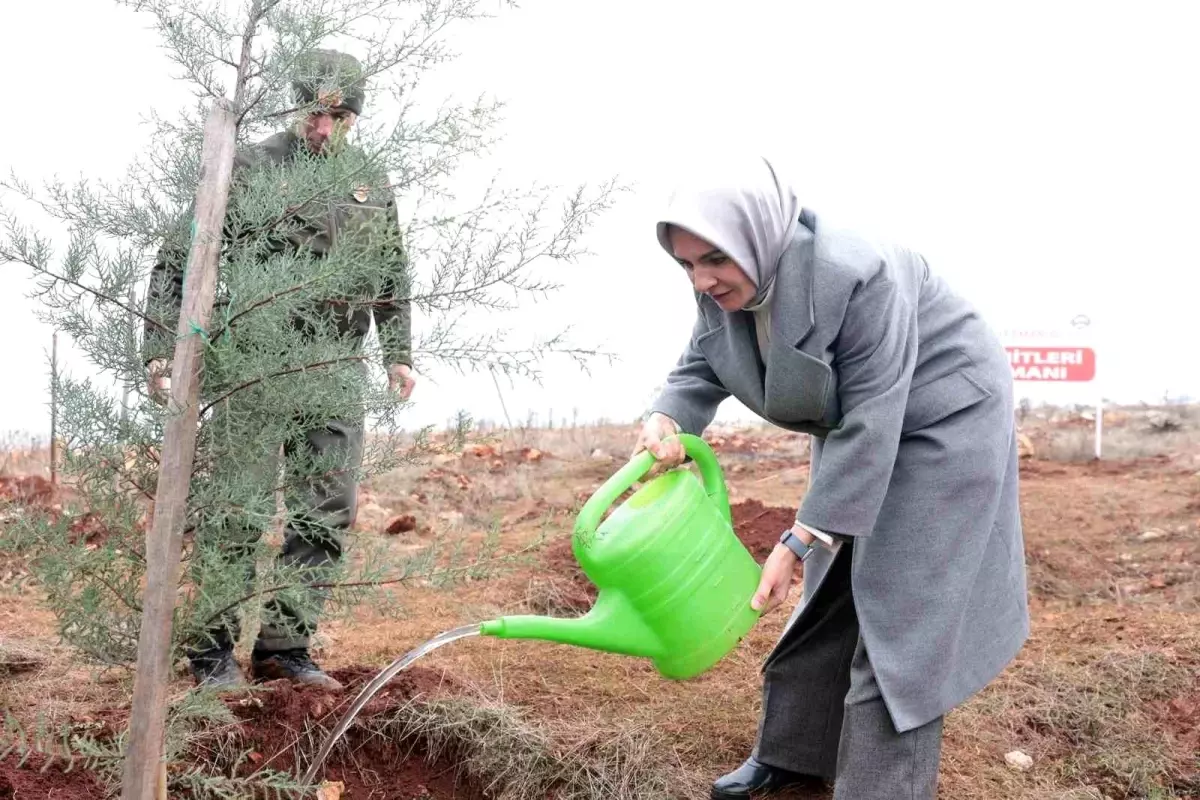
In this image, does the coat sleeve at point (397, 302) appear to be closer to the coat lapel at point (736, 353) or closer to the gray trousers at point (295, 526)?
the gray trousers at point (295, 526)

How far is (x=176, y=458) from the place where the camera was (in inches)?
108

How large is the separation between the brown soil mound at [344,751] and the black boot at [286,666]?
121 mm

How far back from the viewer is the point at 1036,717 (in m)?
4.47

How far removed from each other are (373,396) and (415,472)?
24.7 ft

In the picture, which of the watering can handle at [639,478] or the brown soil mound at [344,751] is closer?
the watering can handle at [639,478]

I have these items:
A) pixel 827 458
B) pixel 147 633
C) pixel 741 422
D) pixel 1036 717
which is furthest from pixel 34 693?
pixel 741 422

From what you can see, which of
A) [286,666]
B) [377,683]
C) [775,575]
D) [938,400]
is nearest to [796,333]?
[938,400]

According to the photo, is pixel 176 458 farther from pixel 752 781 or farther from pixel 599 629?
pixel 752 781

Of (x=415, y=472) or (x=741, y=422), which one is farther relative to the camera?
(x=741, y=422)

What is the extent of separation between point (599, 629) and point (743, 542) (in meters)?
4.20

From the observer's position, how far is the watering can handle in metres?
2.90

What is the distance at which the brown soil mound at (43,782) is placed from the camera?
316cm

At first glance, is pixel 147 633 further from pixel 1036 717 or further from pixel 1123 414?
pixel 1123 414

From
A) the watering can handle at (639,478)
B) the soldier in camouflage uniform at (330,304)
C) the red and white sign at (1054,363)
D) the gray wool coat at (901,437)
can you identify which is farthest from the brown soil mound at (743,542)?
the red and white sign at (1054,363)
